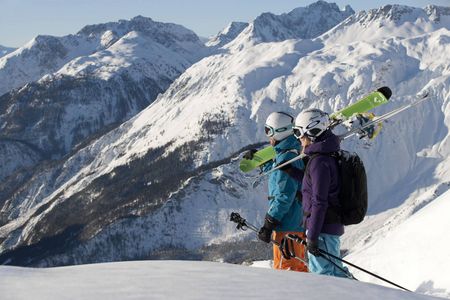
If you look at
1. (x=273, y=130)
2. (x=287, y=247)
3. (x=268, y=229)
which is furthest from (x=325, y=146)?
(x=287, y=247)

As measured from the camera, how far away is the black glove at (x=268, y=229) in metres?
10.9

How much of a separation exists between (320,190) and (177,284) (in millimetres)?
3678

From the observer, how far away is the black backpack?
938 centimetres

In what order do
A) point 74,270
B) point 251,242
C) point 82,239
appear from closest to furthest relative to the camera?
1. point 74,270
2. point 251,242
3. point 82,239

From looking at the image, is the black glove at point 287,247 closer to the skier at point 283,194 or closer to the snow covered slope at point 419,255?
the skier at point 283,194

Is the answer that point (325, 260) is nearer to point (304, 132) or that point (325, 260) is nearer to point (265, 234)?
point (265, 234)

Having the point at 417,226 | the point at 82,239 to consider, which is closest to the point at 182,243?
the point at 82,239

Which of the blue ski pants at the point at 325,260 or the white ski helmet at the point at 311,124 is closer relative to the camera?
the white ski helmet at the point at 311,124

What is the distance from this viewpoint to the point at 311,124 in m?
9.78

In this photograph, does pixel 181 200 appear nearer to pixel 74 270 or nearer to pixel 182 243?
pixel 182 243

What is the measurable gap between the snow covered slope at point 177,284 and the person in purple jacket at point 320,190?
82.4 inches

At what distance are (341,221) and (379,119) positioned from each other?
9.70ft

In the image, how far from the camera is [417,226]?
15289mm

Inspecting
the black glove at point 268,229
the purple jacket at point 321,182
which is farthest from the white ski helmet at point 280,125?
the purple jacket at point 321,182
